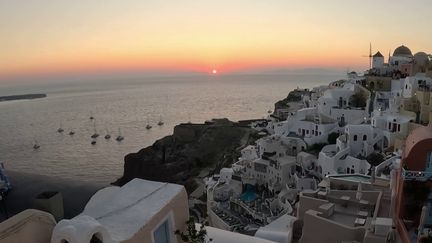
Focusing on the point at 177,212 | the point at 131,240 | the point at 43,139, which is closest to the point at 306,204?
the point at 177,212

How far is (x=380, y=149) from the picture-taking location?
80.6 feet

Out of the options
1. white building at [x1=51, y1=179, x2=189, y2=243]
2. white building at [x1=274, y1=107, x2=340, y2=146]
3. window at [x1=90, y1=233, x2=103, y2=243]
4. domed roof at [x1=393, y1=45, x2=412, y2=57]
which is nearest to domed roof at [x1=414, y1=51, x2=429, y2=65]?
domed roof at [x1=393, y1=45, x2=412, y2=57]

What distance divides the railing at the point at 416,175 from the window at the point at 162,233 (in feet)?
18.7

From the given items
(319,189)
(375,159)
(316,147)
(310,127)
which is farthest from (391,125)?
(319,189)

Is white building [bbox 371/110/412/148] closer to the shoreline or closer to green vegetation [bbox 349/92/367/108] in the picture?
green vegetation [bbox 349/92/367/108]

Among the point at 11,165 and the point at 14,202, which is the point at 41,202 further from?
the point at 11,165

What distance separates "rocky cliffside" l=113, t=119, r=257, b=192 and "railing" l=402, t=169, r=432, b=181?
30843mm

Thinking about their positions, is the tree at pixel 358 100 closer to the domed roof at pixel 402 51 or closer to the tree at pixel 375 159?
the tree at pixel 375 159

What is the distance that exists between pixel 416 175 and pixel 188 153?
43.2 meters

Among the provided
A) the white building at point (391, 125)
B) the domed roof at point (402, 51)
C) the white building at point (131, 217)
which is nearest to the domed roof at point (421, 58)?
the domed roof at point (402, 51)

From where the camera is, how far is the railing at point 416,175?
849 centimetres

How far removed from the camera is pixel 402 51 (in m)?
45.0

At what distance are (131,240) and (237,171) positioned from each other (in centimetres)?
2234

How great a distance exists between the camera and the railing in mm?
8492
